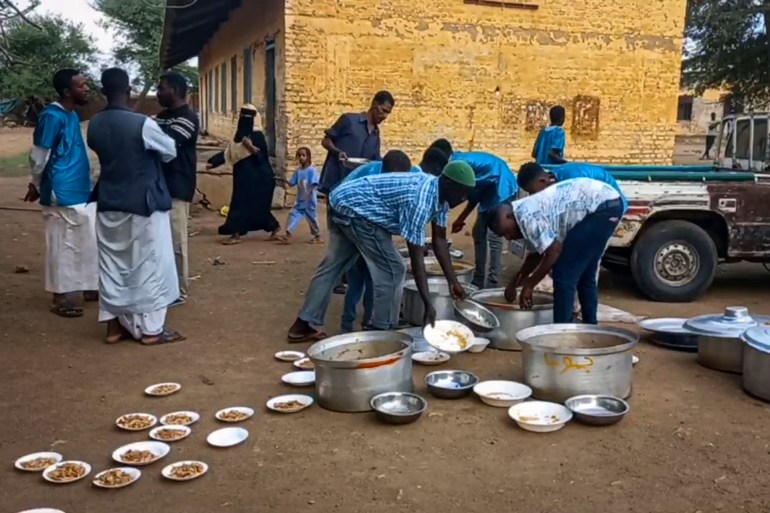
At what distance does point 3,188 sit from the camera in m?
17.7

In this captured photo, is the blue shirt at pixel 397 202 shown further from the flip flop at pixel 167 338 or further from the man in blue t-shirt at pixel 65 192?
the man in blue t-shirt at pixel 65 192

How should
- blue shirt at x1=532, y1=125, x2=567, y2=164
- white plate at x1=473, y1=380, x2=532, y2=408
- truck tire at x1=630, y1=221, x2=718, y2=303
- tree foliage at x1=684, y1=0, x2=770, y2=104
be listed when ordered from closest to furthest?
white plate at x1=473, y1=380, x2=532, y2=408, truck tire at x1=630, y1=221, x2=718, y2=303, blue shirt at x1=532, y1=125, x2=567, y2=164, tree foliage at x1=684, y1=0, x2=770, y2=104

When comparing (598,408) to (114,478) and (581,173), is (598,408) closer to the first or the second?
(581,173)

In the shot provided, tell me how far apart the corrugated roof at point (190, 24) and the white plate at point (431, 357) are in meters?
10.4

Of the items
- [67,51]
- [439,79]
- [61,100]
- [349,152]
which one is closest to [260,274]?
[349,152]

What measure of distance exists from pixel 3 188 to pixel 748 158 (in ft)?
51.2

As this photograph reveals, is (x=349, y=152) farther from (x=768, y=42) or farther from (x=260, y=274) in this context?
(x=768, y=42)

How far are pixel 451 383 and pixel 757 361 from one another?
1.84 metres

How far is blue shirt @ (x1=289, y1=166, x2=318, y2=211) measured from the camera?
34.1 feet

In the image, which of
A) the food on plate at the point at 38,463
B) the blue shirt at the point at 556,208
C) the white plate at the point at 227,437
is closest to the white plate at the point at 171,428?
A: the white plate at the point at 227,437

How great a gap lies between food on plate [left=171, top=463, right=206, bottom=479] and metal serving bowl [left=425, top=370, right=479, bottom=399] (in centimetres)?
155

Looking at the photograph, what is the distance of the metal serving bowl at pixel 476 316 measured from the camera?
216 inches

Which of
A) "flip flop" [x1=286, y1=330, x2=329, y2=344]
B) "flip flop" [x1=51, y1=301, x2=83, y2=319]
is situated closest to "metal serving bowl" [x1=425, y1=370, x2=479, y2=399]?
"flip flop" [x1=286, y1=330, x2=329, y2=344]

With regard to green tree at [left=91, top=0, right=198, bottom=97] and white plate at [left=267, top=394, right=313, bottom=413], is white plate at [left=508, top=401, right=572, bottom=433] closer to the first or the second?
white plate at [left=267, top=394, right=313, bottom=413]
